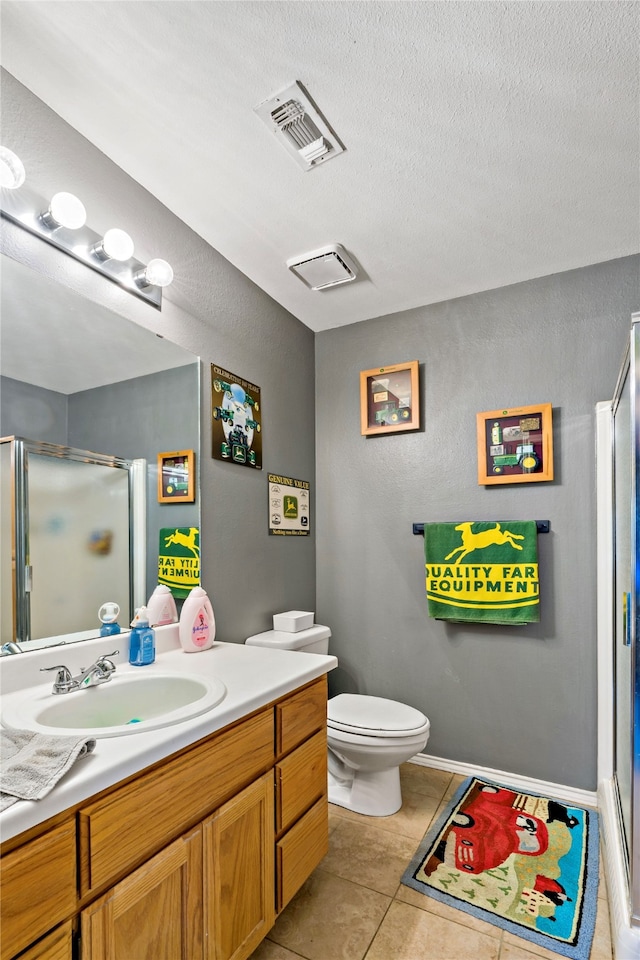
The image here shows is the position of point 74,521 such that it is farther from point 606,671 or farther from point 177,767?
point 606,671

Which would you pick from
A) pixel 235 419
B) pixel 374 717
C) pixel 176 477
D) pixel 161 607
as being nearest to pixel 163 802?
pixel 161 607

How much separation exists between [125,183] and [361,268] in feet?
3.39

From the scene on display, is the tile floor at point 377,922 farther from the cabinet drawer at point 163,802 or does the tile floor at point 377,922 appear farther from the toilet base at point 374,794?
the cabinet drawer at point 163,802

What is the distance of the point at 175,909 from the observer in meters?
0.98

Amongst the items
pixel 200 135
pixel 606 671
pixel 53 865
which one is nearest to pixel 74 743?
pixel 53 865

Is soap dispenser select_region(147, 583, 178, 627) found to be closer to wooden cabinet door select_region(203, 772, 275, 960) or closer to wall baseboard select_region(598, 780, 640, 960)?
wooden cabinet door select_region(203, 772, 275, 960)

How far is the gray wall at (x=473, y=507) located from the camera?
214 centimetres

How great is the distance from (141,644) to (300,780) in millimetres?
625

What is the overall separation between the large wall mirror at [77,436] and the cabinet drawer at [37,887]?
61cm

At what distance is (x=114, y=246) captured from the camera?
1.51 m

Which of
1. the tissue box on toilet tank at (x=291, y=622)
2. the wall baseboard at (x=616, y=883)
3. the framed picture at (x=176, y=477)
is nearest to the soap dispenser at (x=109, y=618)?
the framed picture at (x=176, y=477)

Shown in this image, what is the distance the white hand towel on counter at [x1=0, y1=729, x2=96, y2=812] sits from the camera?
74 centimetres

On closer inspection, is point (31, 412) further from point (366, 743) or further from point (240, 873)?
point (366, 743)

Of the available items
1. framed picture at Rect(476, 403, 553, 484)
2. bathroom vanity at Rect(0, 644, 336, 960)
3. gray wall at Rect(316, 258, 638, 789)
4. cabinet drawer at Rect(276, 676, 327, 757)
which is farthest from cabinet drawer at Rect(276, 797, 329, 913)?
framed picture at Rect(476, 403, 553, 484)
